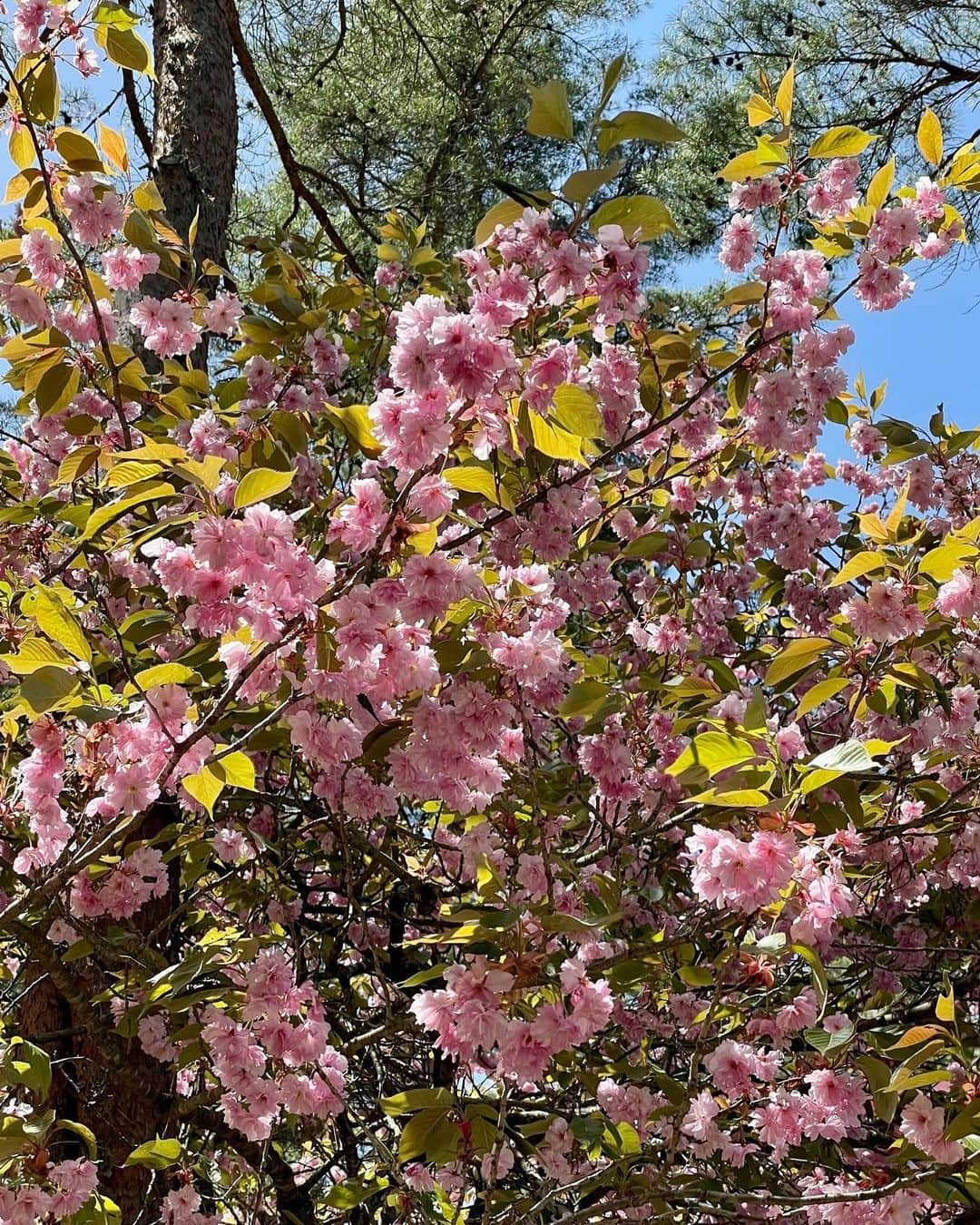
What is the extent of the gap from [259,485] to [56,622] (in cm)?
35

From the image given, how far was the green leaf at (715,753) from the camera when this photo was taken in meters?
1.40

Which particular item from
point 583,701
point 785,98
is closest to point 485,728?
point 583,701

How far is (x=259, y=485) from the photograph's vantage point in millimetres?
1198

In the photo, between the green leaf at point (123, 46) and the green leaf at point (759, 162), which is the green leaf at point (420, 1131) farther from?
Result: the green leaf at point (123, 46)

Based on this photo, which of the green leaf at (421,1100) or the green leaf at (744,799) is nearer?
the green leaf at (744,799)

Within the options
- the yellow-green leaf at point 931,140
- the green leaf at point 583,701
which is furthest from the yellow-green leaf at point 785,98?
the green leaf at point 583,701

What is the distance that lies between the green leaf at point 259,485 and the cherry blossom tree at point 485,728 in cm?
2

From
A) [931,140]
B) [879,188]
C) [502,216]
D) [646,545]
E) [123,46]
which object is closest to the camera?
[502,216]

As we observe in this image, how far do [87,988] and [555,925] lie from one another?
49.2 inches

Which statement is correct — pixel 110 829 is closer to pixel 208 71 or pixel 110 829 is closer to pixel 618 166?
pixel 618 166

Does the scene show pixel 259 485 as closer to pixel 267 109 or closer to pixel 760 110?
pixel 760 110

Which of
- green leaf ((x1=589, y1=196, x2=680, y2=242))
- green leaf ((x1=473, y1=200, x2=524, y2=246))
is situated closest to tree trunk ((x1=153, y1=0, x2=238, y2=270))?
green leaf ((x1=473, y1=200, x2=524, y2=246))

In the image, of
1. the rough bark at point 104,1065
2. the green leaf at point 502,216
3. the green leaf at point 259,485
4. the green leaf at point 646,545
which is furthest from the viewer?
the green leaf at point 646,545

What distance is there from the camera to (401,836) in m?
2.49
